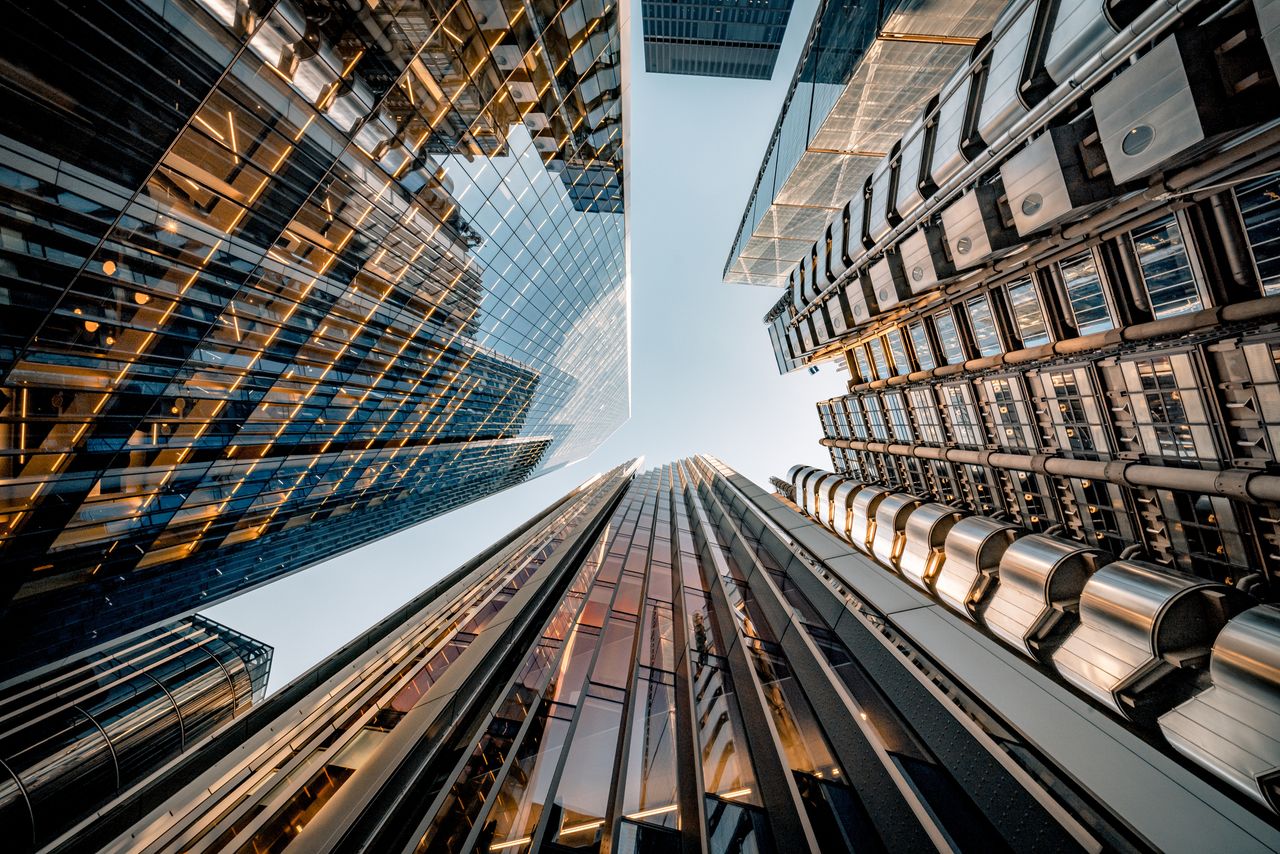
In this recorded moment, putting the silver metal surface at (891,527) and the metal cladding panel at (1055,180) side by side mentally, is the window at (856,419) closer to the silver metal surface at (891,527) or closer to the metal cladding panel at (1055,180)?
the silver metal surface at (891,527)

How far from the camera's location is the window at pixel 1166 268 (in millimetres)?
11594

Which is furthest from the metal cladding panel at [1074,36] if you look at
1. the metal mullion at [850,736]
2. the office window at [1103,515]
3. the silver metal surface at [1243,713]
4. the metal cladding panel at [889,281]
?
the metal mullion at [850,736]

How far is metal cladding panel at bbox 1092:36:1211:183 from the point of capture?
8.41 metres

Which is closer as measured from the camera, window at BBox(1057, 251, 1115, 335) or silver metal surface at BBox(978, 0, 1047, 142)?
silver metal surface at BBox(978, 0, 1047, 142)

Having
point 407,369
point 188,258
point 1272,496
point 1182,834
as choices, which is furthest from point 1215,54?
point 407,369

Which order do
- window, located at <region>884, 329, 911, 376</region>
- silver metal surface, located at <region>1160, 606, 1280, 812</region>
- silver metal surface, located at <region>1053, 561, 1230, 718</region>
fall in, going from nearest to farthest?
silver metal surface, located at <region>1160, 606, 1280, 812</region>, silver metal surface, located at <region>1053, 561, 1230, 718</region>, window, located at <region>884, 329, 911, 376</region>

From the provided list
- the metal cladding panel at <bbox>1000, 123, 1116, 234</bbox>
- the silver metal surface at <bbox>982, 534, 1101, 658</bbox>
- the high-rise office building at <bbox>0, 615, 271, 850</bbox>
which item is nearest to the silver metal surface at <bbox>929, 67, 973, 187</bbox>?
the metal cladding panel at <bbox>1000, 123, 1116, 234</bbox>

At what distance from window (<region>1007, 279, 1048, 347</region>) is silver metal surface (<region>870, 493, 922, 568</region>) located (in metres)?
9.39

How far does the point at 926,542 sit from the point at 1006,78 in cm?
1777

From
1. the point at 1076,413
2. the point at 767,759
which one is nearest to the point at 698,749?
the point at 767,759

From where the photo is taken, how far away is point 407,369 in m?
32.8

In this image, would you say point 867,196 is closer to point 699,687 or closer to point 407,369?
point 699,687

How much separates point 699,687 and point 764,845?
310cm

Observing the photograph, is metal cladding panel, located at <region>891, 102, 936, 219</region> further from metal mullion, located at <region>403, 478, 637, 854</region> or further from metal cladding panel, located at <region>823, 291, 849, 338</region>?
metal mullion, located at <region>403, 478, 637, 854</region>
